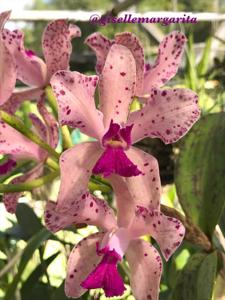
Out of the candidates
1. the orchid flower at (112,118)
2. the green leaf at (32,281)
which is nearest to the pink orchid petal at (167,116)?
the orchid flower at (112,118)

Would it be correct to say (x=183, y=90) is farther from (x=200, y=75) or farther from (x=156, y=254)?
(x=200, y=75)

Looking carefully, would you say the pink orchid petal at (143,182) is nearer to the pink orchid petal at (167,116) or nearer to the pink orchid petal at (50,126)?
the pink orchid petal at (167,116)

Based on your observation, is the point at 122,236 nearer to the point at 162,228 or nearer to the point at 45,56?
the point at 162,228

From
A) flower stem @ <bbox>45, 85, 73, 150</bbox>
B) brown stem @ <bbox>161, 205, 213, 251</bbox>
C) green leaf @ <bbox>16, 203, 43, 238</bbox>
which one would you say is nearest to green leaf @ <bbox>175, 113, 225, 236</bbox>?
brown stem @ <bbox>161, 205, 213, 251</bbox>

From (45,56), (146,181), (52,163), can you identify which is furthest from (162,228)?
(45,56)

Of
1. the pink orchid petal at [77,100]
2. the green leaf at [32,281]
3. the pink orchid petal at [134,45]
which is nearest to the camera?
the pink orchid petal at [77,100]

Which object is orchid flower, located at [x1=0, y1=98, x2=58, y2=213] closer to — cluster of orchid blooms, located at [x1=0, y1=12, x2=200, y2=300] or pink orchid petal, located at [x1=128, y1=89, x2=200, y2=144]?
cluster of orchid blooms, located at [x1=0, y1=12, x2=200, y2=300]

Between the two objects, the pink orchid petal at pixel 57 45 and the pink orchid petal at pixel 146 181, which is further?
the pink orchid petal at pixel 57 45
